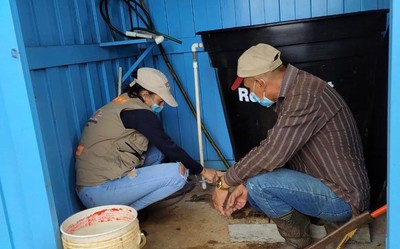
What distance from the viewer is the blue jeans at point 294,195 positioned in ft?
5.17

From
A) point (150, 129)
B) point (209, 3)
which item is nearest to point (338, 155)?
point (150, 129)

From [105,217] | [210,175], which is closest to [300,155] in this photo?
[210,175]

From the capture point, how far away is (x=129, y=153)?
199cm

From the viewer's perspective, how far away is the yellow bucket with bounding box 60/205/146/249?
1.31m

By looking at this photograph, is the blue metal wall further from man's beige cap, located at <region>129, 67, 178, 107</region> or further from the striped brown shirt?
the striped brown shirt

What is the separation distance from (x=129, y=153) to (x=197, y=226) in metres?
0.55

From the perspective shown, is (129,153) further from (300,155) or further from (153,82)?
(300,155)

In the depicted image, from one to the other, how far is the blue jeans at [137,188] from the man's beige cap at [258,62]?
2.24 feet

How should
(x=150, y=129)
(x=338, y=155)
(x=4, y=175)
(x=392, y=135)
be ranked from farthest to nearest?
(x=150, y=129) < (x=338, y=155) < (x=4, y=175) < (x=392, y=135)

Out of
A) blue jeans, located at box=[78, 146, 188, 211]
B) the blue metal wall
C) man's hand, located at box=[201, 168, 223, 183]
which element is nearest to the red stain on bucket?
the blue metal wall

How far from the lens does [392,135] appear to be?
3.19 feet

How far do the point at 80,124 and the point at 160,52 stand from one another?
0.98 metres

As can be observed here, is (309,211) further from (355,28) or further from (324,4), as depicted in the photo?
(324,4)

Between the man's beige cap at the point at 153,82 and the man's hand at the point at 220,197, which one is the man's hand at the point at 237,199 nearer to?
the man's hand at the point at 220,197
